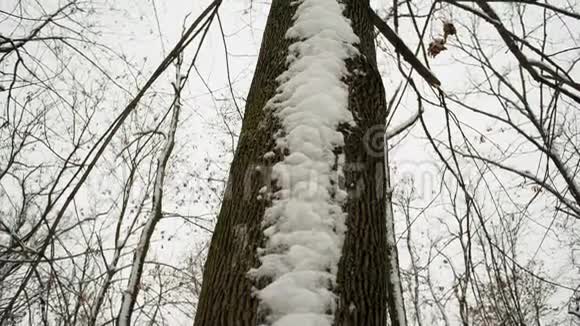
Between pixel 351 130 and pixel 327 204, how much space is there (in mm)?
322

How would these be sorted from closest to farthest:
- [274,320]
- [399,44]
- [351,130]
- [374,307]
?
[274,320], [374,307], [351,130], [399,44]

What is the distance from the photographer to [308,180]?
1.08m

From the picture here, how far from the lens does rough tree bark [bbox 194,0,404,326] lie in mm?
943

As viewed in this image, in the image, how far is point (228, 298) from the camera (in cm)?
95

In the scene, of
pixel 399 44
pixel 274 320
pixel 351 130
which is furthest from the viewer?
pixel 399 44

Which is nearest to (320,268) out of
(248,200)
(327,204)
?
(327,204)

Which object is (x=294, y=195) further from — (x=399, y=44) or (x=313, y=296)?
(x=399, y=44)

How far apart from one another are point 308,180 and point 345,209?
0.14m

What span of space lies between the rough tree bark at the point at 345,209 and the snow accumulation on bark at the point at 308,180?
4cm

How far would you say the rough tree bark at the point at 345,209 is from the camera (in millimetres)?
943

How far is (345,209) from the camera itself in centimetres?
107

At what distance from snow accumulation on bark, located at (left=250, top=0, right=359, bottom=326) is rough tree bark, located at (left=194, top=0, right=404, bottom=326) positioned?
4 cm

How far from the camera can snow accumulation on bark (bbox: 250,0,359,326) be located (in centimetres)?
88

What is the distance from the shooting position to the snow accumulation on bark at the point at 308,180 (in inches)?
34.8
